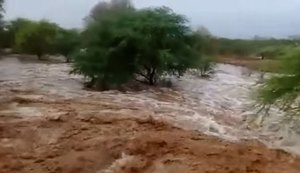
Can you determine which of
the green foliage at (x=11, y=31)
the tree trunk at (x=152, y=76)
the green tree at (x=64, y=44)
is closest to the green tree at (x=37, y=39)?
the green tree at (x=64, y=44)

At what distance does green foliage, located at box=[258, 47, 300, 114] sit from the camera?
10875 millimetres

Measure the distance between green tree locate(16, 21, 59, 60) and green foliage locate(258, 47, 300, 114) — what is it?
763 inches

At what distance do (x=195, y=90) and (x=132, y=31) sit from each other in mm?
2760

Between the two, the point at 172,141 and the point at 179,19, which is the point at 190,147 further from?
the point at 179,19

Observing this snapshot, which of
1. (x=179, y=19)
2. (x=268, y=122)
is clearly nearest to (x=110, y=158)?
(x=268, y=122)

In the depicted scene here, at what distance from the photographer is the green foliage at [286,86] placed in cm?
1088

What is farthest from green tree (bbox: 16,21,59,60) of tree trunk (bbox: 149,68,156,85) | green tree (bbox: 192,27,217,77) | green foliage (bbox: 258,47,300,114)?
green foliage (bbox: 258,47,300,114)

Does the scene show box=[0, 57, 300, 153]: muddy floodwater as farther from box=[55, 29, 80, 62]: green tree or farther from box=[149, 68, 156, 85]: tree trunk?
box=[55, 29, 80, 62]: green tree

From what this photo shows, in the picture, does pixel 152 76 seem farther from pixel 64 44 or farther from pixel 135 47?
pixel 64 44

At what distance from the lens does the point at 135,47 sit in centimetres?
1816

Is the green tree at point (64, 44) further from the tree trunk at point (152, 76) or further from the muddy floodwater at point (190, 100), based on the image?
the tree trunk at point (152, 76)

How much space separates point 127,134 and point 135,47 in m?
7.91

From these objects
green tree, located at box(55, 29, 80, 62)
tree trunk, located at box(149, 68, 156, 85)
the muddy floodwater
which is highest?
green tree, located at box(55, 29, 80, 62)

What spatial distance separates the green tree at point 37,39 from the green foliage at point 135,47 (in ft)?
36.6
